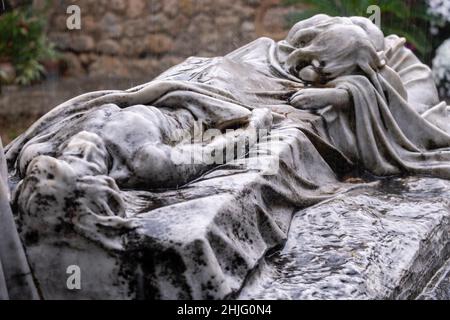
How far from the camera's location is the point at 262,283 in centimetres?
371

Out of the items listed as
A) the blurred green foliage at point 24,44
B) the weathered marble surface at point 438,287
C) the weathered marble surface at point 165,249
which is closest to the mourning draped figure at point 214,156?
the weathered marble surface at point 165,249

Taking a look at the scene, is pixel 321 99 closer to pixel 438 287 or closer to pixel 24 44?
pixel 438 287

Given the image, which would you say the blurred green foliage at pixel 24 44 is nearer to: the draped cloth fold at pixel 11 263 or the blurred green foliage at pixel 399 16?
the blurred green foliage at pixel 399 16

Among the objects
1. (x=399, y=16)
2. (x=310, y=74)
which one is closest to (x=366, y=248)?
(x=310, y=74)

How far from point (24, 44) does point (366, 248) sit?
8910mm

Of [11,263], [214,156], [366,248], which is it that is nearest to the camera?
[11,263]

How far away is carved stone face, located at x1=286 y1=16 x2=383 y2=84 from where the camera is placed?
17.0 ft

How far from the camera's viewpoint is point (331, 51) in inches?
205

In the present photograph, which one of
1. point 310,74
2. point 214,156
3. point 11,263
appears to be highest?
point 310,74

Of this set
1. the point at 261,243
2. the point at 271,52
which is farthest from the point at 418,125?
the point at 261,243

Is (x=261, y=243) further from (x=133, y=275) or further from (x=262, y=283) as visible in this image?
(x=133, y=275)

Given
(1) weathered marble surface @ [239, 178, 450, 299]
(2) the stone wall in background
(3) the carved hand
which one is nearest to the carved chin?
(3) the carved hand

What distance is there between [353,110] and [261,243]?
1504 mm
